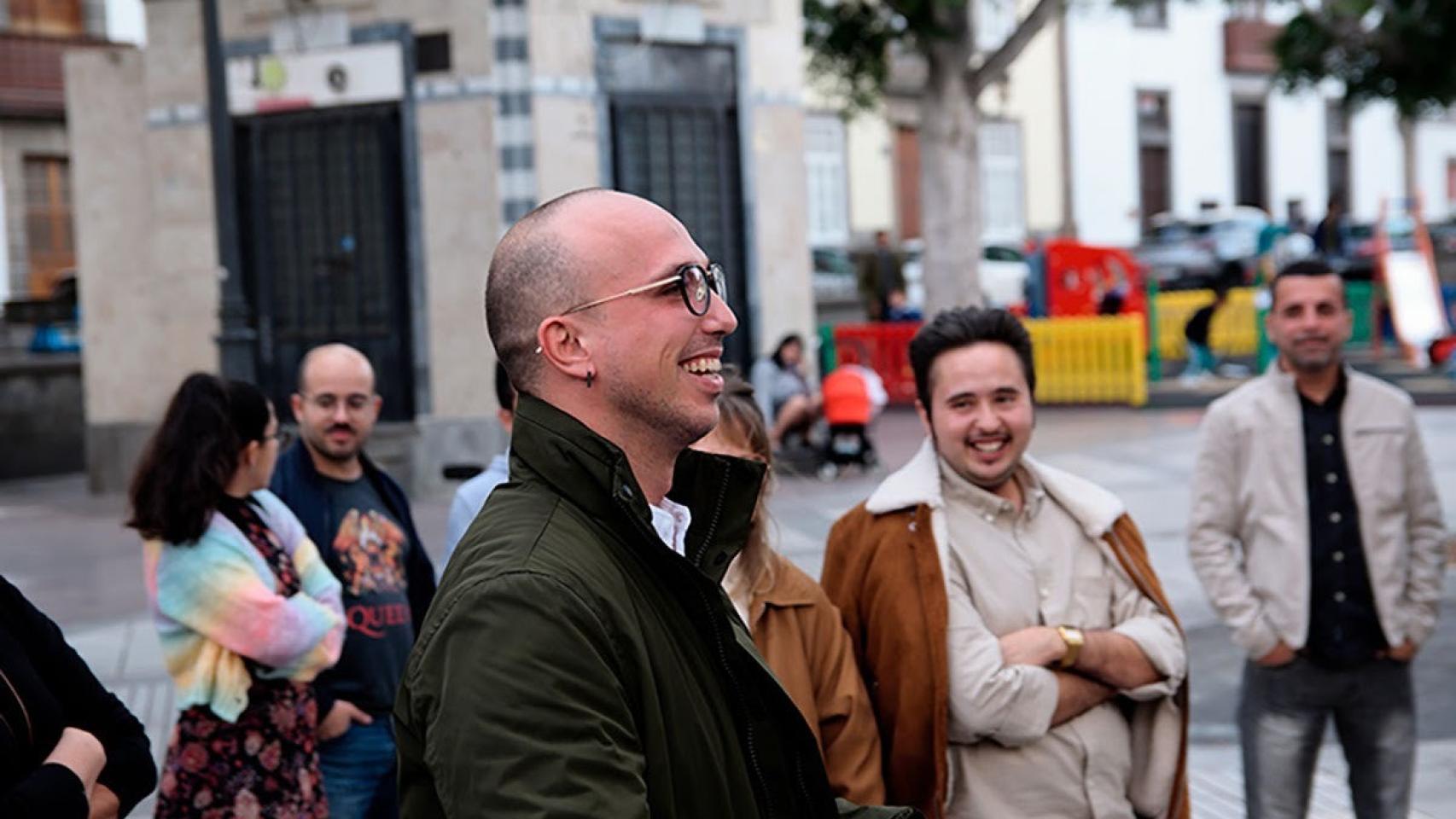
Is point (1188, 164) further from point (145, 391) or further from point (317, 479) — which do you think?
point (317, 479)

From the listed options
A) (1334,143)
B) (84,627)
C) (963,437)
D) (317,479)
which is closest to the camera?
(963,437)

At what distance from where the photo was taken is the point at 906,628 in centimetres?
367

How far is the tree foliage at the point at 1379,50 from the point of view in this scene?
9.55 metres

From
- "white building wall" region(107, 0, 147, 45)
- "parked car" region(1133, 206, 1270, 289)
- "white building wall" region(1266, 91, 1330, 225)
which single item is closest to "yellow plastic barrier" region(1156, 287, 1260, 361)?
"parked car" region(1133, 206, 1270, 289)

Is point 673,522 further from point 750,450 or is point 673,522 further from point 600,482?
point 750,450

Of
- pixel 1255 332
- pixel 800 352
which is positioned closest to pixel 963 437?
pixel 800 352

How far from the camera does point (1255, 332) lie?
24.5 m

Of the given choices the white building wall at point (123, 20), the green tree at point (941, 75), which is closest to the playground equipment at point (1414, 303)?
the green tree at point (941, 75)

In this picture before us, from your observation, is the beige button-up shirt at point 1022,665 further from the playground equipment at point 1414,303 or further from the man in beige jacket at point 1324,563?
the playground equipment at point 1414,303

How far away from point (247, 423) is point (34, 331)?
2140 centimetres

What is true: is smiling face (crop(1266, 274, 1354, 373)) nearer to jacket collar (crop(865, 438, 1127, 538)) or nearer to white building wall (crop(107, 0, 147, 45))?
jacket collar (crop(865, 438, 1127, 538))

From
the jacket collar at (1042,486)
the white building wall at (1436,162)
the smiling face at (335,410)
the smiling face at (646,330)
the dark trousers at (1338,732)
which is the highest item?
the white building wall at (1436,162)

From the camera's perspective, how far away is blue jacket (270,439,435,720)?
15.7 feet

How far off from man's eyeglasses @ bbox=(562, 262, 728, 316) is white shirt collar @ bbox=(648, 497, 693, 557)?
10.8 inches
